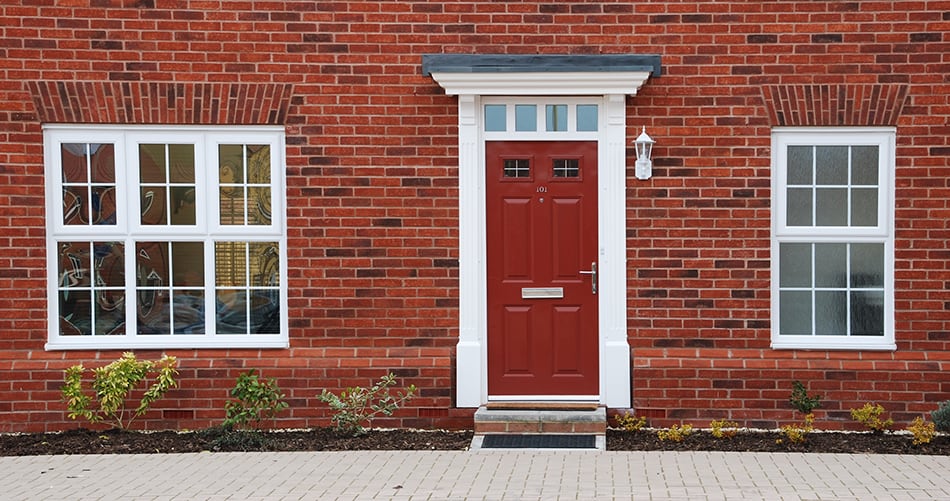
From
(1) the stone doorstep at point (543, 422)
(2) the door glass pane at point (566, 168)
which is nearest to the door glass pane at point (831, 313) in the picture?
(1) the stone doorstep at point (543, 422)

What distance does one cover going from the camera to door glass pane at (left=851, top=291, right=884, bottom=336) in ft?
27.6

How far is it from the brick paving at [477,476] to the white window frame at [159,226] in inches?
46.0

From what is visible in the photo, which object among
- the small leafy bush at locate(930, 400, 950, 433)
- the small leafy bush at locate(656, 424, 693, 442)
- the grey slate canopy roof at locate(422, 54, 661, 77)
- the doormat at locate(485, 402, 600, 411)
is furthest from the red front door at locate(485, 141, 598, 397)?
the small leafy bush at locate(930, 400, 950, 433)

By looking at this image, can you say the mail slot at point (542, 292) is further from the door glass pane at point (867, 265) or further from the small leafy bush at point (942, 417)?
the small leafy bush at point (942, 417)

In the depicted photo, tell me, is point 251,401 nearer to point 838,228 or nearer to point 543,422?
point 543,422

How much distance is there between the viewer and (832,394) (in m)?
8.28

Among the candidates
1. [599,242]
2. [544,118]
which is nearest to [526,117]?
[544,118]

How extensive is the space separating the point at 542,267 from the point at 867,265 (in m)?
2.69

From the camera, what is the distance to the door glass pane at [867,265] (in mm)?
8359

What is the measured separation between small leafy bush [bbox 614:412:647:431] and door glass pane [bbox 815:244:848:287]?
1862 mm

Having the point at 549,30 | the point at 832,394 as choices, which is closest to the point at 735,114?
the point at 549,30

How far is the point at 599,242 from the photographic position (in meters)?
8.41

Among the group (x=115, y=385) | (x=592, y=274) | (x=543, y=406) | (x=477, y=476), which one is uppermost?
(x=592, y=274)

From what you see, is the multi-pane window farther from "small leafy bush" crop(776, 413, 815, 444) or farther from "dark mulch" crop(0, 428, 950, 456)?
"small leafy bush" crop(776, 413, 815, 444)
